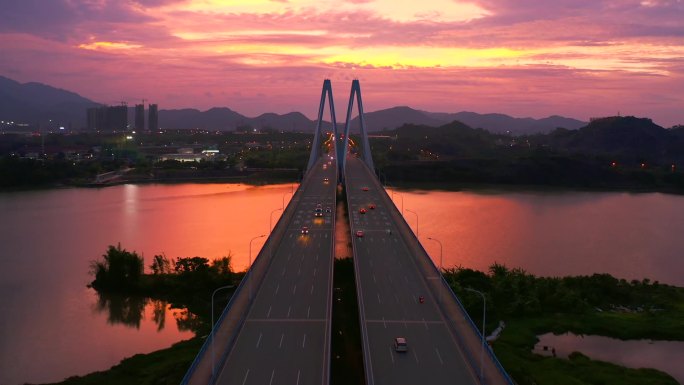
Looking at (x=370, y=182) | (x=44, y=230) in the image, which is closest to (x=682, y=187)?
(x=370, y=182)

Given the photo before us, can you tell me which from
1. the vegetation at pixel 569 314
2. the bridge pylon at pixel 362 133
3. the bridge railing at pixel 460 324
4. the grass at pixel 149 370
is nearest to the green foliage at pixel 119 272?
the grass at pixel 149 370

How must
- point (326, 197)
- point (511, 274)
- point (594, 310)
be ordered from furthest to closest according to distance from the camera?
point (326, 197), point (511, 274), point (594, 310)

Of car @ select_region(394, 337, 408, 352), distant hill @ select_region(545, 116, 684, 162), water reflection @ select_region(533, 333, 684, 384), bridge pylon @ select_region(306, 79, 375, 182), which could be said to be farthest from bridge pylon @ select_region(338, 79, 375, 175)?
distant hill @ select_region(545, 116, 684, 162)

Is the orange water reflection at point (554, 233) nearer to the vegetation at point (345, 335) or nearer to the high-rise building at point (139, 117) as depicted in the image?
the vegetation at point (345, 335)

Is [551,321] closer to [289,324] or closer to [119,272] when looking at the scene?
[289,324]

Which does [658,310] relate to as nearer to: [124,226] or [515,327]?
[515,327]

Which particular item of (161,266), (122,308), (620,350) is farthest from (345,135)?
(620,350)
